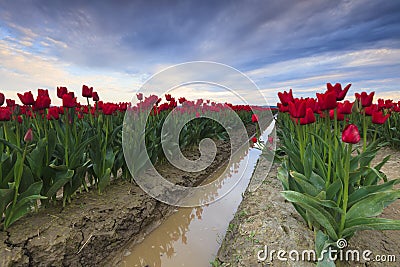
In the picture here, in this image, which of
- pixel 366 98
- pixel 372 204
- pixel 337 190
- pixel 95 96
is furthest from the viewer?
pixel 95 96

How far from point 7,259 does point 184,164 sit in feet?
11.9

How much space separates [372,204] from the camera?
5.98 feet

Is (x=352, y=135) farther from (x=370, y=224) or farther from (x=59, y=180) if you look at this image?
(x=59, y=180)

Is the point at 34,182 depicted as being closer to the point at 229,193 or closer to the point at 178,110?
the point at 229,193

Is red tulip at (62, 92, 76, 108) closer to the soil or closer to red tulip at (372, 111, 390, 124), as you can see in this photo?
the soil

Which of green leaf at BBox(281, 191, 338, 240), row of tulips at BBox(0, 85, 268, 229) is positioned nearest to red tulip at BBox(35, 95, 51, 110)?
row of tulips at BBox(0, 85, 268, 229)

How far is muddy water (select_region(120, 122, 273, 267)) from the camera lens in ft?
8.90

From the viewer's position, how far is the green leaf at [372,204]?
177 centimetres

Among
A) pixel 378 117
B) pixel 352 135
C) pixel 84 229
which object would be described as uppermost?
pixel 378 117

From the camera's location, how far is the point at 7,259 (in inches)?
78.9

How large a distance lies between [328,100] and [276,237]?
1302mm

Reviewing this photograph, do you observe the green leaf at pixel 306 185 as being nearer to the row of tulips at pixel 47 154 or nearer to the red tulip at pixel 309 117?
the red tulip at pixel 309 117

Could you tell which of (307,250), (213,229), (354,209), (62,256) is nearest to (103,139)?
(62,256)

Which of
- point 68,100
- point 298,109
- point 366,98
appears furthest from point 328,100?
point 68,100
